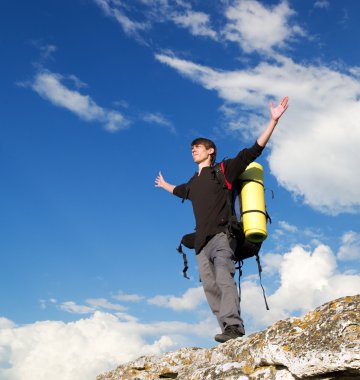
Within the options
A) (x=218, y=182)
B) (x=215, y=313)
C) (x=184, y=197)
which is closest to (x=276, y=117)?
(x=218, y=182)

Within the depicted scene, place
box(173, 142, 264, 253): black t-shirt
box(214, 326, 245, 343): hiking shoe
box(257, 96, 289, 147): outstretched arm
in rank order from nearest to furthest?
box(214, 326, 245, 343): hiking shoe → box(257, 96, 289, 147): outstretched arm → box(173, 142, 264, 253): black t-shirt

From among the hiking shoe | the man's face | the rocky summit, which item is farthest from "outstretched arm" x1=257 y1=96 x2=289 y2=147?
the rocky summit

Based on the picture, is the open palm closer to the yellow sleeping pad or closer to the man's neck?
the yellow sleeping pad

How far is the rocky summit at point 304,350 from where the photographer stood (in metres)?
4.52

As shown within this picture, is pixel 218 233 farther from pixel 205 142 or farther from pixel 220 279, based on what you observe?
pixel 205 142

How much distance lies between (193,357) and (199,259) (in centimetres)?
194

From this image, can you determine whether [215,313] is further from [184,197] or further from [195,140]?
[195,140]

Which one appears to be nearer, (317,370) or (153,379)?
(317,370)

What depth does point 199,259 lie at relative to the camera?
9234 mm

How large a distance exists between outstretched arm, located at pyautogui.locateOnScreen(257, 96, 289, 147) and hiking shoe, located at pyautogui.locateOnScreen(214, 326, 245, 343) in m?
3.34

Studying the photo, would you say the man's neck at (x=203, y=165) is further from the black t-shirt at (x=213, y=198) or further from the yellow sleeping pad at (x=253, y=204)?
the yellow sleeping pad at (x=253, y=204)

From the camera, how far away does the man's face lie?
990 centimetres

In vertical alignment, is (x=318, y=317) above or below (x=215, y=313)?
below

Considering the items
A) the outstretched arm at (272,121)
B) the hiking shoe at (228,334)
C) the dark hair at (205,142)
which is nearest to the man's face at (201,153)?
the dark hair at (205,142)
